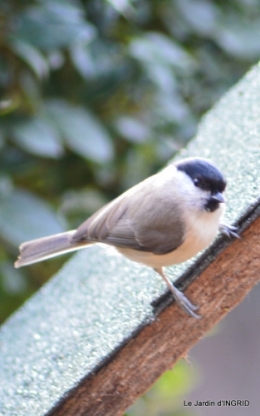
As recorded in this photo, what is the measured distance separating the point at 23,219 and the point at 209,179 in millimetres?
636

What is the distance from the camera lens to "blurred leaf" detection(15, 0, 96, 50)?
1.66 m

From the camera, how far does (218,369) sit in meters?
3.54

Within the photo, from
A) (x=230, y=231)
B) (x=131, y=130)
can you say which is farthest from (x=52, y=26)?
(x=230, y=231)

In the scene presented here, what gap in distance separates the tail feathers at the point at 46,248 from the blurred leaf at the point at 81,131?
1.22 ft

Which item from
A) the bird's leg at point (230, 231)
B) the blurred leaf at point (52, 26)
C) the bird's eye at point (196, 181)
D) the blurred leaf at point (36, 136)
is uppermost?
the bird's leg at point (230, 231)

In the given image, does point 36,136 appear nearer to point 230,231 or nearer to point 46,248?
point 46,248

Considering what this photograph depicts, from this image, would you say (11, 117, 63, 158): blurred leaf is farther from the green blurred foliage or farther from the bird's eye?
the bird's eye

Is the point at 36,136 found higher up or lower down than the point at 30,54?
lower down

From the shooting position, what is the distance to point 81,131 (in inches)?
70.6

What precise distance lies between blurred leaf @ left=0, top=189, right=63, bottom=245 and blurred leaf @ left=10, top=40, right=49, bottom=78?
362 mm

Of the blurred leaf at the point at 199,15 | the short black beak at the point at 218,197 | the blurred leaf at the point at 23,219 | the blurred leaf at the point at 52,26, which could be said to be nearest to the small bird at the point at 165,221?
the short black beak at the point at 218,197

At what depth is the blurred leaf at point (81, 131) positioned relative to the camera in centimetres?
177

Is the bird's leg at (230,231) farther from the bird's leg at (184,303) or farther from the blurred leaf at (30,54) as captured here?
the blurred leaf at (30,54)

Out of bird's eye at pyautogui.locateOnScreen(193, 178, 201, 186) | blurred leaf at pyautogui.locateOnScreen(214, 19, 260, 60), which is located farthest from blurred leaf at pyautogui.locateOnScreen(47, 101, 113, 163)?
blurred leaf at pyautogui.locateOnScreen(214, 19, 260, 60)
